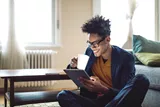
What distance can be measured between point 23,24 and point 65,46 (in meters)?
0.71

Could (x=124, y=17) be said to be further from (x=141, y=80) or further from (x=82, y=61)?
(x=141, y=80)

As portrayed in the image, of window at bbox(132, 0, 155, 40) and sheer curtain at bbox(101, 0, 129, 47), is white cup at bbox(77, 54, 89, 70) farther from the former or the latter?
window at bbox(132, 0, 155, 40)

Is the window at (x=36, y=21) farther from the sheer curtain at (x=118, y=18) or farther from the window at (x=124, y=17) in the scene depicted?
the sheer curtain at (x=118, y=18)

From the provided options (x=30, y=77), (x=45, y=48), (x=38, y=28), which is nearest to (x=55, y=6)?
(x=38, y=28)

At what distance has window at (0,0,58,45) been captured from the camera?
140 inches

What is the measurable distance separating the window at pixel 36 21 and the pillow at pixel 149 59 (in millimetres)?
1731

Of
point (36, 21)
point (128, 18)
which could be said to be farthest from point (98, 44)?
point (128, 18)

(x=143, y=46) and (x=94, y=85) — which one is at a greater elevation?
(x=143, y=46)

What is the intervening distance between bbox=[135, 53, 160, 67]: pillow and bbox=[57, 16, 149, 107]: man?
651 millimetres

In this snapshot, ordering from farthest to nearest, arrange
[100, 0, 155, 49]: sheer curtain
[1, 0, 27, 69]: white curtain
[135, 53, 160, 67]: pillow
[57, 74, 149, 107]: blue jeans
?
[100, 0, 155, 49]: sheer curtain < [1, 0, 27, 69]: white curtain < [135, 53, 160, 67]: pillow < [57, 74, 149, 107]: blue jeans

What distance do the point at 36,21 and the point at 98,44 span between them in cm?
230

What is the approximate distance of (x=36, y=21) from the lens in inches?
146

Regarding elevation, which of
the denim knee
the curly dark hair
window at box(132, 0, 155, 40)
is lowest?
the denim knee

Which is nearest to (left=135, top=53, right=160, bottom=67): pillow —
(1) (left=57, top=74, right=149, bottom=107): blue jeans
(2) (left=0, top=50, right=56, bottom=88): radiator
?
(1) (left=57, top=74, right=149, bottom=107): blue jeans
